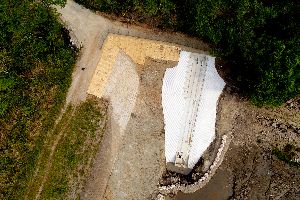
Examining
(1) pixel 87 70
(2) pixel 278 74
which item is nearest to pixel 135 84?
(1) pixel 87 70

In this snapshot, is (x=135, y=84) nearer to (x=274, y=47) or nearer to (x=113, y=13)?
(x=113, y=13)

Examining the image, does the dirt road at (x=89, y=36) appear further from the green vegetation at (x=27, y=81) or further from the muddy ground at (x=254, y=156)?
the muddy ground at (x=254, y=156)

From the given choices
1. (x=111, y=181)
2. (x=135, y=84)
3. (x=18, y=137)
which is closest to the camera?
(x=18, y=137)

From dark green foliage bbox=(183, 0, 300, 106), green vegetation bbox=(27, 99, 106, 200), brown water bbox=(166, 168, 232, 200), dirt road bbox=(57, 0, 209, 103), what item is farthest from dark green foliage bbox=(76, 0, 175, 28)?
brown water bbox=(166, 168, 232, 200)

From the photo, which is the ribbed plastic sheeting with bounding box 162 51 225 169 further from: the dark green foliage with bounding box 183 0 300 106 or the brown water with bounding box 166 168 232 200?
the dark green foliage with bounding box 183 0 300 106

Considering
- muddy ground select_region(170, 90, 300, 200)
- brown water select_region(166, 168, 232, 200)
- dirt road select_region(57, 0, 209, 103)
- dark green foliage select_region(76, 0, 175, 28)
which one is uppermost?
dark green foliage select_region(76, 0, 175, 28)

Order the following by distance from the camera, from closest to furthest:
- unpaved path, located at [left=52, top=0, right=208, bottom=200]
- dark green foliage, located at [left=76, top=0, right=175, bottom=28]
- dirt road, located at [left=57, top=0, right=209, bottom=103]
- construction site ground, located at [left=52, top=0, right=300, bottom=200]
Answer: unpaved path, located at [left=52, top=0, right=208, bottom=200] < dirt road, located at [left=57, top=0, right=209, bottom=103] < construction site ground, located at [left=52, top=0, right=300, bottom=200] < dark green foliage, located at [left=76, top=0, right=175, bottom=28]

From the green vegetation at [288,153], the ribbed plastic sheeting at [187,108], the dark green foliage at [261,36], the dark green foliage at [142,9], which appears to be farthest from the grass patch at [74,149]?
the green vegetation at [288,153]

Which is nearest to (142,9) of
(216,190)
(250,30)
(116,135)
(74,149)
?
(250,30)
